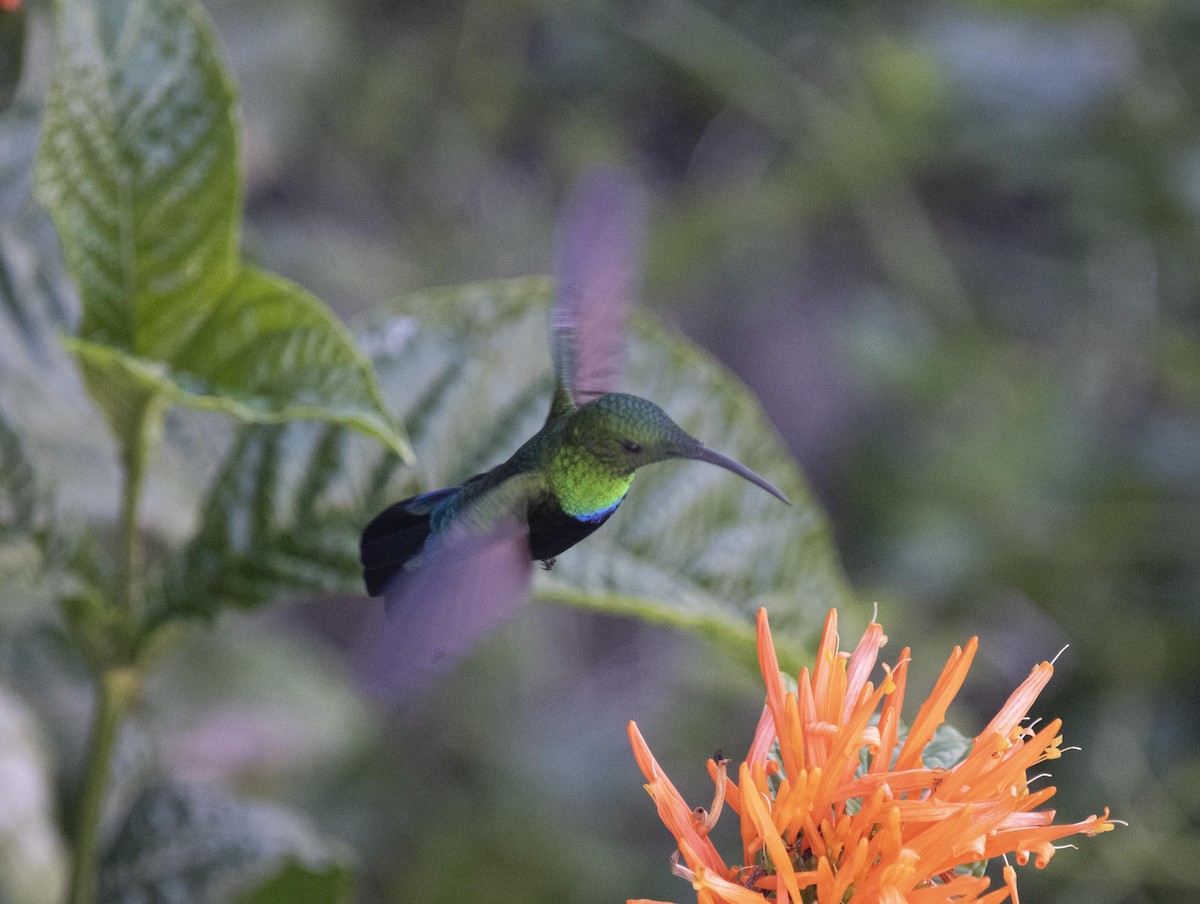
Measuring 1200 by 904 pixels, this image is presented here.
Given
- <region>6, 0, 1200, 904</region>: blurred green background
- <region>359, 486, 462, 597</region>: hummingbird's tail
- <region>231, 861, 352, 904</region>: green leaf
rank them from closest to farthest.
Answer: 1. <region>359, 486, 462, 597</region>: hummingbird's tail
2. <region>231, 861, 352, 904</region>: green leaf
3. <region>6, 0, 1200, 904</region>: blurred green background

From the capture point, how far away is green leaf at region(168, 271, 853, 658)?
2.52ft

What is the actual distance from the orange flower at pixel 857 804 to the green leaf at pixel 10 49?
1.89ft

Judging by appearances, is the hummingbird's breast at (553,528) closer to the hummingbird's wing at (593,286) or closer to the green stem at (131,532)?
the hummingbird's wing at (593,286)

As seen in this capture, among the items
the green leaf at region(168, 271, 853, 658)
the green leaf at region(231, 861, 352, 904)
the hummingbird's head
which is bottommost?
the green leaf at region(231, 861, 352, 904)

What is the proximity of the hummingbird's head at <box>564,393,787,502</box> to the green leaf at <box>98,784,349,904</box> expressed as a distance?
53 centimetres

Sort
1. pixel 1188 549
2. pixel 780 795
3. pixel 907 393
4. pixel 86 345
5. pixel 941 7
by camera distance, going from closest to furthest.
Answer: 1. pixel 780 795
2. pixel 86 345
3. pixel 1188 549
4. pixel 907 393
5. pixel 941 7

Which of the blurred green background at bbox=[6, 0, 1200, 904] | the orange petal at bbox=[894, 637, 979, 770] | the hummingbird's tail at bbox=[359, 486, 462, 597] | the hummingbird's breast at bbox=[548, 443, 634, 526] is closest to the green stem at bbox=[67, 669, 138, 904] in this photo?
the hummingbird's tail at bbox=[359, 486, 462, 597]

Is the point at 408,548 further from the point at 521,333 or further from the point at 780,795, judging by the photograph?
the point at 521,333

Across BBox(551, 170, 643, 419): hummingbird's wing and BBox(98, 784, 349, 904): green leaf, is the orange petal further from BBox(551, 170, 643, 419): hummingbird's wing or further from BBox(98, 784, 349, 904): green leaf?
BBox(98, 784, 349, 904): green leaf

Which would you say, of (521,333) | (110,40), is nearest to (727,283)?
(521,333)

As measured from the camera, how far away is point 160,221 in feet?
2.36

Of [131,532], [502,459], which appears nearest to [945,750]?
[502,459]

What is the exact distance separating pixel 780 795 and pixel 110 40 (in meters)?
0.55

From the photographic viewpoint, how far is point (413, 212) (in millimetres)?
2447
